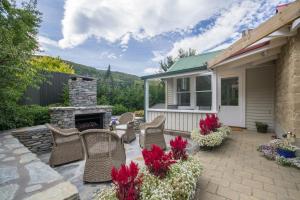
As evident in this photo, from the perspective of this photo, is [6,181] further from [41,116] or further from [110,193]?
[41,116]

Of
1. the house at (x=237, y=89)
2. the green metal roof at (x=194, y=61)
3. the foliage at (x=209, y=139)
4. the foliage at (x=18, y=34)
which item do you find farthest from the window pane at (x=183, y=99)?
the foliage at (x=18, y=34)

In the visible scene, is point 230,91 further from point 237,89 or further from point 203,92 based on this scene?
point 203,92

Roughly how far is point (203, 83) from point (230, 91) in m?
1.21

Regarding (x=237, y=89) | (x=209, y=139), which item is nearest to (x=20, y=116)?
(x=209, y=139)

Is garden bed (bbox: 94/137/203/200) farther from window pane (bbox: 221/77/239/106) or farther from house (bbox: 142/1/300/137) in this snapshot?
window pane (bbox: 221/77/239/106)

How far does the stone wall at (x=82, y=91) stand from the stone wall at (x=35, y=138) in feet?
5.91

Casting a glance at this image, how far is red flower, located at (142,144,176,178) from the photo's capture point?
198cm

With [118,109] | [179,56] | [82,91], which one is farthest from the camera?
[179,56]

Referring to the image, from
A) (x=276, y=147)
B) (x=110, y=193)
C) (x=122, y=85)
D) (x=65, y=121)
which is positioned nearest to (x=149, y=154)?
(x=110, y=193)

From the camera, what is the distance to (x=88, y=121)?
6.85 meters

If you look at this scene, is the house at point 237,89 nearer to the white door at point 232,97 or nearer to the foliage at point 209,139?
the white door at point 232,97

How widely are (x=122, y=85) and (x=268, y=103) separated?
8697mm

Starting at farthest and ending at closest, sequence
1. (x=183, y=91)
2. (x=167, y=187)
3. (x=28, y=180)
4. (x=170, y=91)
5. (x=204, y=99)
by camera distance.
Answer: (x=170, y=91) → (x=183, y=91) → (x=204, y=99) → (x=28, y=180) → (x=167, y=187)

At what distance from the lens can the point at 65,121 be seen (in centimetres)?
568
